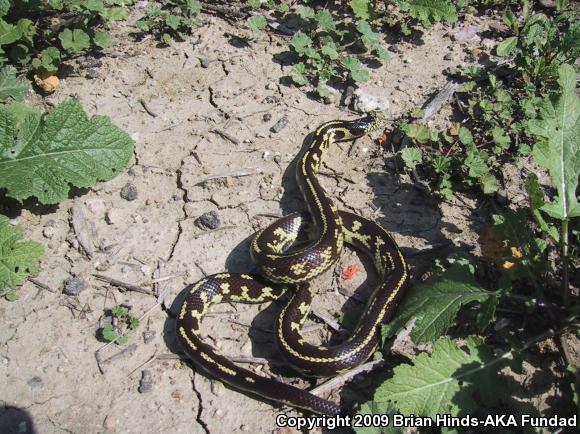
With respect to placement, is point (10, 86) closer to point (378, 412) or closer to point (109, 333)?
point (109, 333)

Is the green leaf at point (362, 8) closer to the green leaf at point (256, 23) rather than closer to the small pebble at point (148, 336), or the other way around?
the green leaf at point (256, 23)

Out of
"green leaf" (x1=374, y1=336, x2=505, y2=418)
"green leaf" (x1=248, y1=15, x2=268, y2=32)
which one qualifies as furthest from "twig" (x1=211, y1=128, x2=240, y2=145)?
"green leaf" (x1=374, y1=336, x2=505, y2=418)

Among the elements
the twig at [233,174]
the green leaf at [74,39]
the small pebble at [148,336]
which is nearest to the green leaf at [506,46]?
the twig at [233,174]

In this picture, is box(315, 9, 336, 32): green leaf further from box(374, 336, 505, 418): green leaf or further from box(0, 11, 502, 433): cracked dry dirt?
box(374, 336, 505, 418): green leaf

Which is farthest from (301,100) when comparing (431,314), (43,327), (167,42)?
(43,327)

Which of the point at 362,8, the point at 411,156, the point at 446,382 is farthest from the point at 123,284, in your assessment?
the point at 362,8
